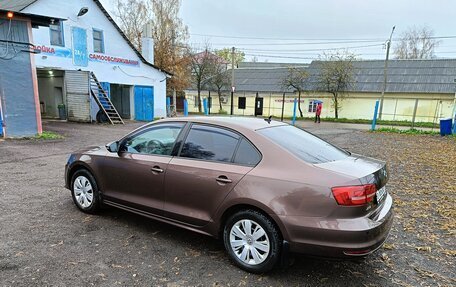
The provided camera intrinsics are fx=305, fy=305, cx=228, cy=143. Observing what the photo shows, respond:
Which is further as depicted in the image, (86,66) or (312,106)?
(312,106)

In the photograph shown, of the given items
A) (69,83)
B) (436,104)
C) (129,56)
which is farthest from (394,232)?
(436,104)

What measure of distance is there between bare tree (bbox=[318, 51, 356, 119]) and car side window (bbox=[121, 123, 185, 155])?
28795 millimetres

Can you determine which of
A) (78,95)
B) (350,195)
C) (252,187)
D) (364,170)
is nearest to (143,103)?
(78,95)

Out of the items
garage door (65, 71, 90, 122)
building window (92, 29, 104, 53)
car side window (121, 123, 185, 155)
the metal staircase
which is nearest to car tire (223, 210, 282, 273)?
car side window (121, 123, 185, 155)

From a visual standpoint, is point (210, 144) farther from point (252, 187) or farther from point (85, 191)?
point (85, 191)

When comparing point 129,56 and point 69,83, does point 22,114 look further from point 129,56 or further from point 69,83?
point 129,56

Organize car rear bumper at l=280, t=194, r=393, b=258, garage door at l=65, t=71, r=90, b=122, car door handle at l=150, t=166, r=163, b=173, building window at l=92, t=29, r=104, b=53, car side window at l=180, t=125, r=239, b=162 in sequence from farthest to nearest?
building window at l=92, t=29, r=104, b=53 < garage door at l=65, t=71, r=90, b=122 < car door handle at l=150, t=166, r=163, b=173 < car side window at l=180, t=125, r=239, b=162 < car rear bumper at l=280, t=194, r=393, b=258

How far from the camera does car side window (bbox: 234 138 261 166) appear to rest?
307cm

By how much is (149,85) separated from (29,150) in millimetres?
13419

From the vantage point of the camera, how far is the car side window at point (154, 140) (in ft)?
12.2

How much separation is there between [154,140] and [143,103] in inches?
703

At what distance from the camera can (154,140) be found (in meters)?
3.90

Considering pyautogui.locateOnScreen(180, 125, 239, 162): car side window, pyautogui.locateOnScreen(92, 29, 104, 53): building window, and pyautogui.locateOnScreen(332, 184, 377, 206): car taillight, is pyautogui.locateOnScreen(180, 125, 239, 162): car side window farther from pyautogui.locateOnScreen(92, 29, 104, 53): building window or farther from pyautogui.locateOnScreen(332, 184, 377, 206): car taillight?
pyautogui.locateOnScreen(92, 29, 104, 53): building window

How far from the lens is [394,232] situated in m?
4.03
